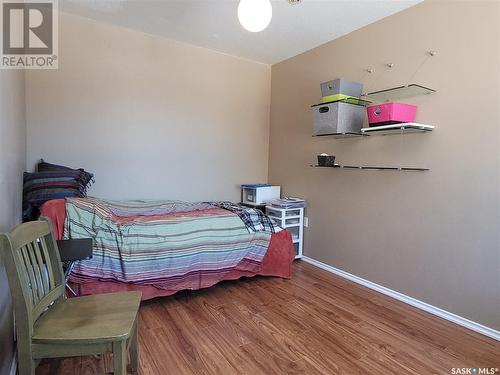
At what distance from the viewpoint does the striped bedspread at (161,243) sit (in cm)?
212

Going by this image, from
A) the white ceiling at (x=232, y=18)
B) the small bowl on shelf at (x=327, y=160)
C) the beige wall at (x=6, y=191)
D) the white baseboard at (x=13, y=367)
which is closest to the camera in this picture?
the beige wall at (x=6, y=191)

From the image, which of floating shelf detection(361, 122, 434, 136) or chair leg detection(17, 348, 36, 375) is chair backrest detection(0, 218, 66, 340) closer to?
chair leg detection(17, 348, 36, 375)

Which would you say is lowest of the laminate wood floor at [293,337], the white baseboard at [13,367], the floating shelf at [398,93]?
the laminate wood floor at [293,337]

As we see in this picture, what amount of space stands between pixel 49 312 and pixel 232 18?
102 inches

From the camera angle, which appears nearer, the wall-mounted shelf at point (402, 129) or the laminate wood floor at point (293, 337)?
the laminate wood floor at point (293, 337)

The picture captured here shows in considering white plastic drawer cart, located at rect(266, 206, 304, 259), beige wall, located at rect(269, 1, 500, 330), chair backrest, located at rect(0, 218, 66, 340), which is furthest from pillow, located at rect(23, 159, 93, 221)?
beige wall, located at rect(269, 1, 500, 330)

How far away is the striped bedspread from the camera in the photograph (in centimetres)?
212

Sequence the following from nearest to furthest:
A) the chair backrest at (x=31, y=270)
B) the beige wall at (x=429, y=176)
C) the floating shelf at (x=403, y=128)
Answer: the chair backrest at (x=31, y=270), the beige wall at (x=429, y=176), the floating shelf at (x=403, y=128)

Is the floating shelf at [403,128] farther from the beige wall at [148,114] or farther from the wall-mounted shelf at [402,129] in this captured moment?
the beige wall at [148,114]

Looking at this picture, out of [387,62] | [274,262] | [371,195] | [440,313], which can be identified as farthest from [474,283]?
[387,62]

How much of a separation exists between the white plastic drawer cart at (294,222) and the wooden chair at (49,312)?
209 cm

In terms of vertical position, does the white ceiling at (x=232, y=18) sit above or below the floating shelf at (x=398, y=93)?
above

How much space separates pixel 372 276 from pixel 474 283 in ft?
2.69

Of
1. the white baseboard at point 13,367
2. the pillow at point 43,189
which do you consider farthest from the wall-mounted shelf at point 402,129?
the white baseboard at point 13,367
